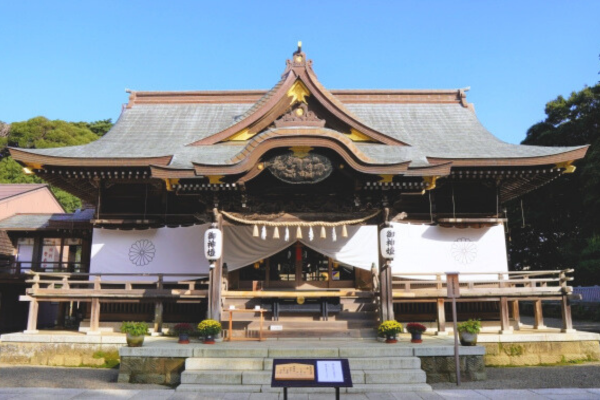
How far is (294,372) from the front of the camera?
5.80 meters

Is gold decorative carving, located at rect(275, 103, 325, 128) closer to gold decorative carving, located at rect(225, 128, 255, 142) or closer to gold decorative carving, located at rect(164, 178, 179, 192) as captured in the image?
gold decorative carving, located at rect(225, 128, 255, 142)

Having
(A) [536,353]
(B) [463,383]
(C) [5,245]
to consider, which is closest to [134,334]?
(B) [463,383]

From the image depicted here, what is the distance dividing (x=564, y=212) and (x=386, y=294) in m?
26.8

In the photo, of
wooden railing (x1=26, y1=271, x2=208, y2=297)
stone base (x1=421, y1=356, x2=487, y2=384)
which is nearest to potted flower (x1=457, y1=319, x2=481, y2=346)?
stone base (x1=421, y1=356, x2=487, y2=384)

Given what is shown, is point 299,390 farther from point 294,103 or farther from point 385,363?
point 294,103

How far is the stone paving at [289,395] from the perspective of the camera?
8141 mm

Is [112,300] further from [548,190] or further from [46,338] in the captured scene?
[548,190]

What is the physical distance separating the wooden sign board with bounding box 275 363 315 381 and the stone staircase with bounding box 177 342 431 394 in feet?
9.94

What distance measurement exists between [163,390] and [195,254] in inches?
220

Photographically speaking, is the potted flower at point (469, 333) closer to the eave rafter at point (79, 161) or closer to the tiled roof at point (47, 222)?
the eave rafter at point (79, 161)

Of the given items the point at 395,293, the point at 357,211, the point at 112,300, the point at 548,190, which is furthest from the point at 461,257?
the point at 548,190

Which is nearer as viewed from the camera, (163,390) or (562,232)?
(163,390)

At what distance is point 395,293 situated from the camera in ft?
40.8

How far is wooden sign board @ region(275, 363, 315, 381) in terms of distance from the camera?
5.70m
